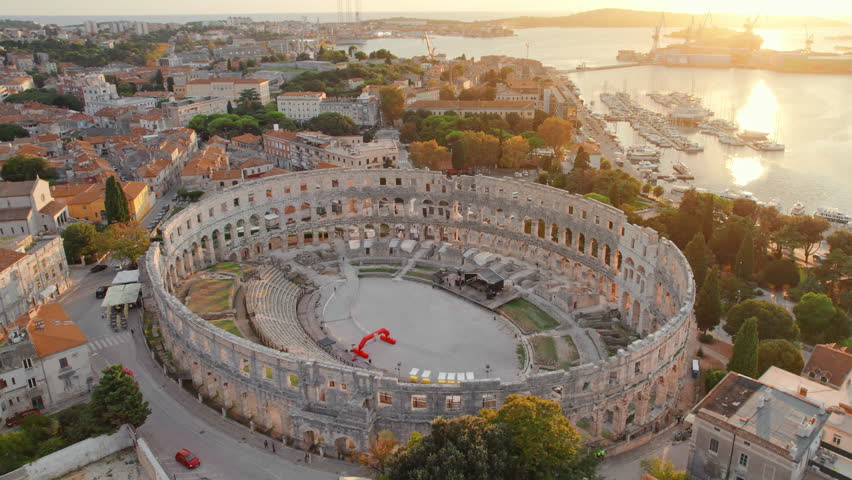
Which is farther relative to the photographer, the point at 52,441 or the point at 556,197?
the point at 556,197

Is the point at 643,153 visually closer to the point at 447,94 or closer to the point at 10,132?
the point at 447,94

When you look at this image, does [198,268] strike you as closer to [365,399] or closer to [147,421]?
[147,421]

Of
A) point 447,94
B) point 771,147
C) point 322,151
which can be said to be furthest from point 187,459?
point 447,94

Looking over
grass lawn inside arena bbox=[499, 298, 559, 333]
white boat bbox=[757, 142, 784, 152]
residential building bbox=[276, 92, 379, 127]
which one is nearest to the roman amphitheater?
grass lawn inside arena bbox=[499, 298, 559, 333]

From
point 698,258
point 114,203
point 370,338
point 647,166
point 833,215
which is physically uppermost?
point 114,203

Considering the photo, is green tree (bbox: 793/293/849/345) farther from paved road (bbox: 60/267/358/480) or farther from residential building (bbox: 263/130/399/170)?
residential building (bbox: 263/130/399/170)

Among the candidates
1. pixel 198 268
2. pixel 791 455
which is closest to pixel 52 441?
pixel 198 268
